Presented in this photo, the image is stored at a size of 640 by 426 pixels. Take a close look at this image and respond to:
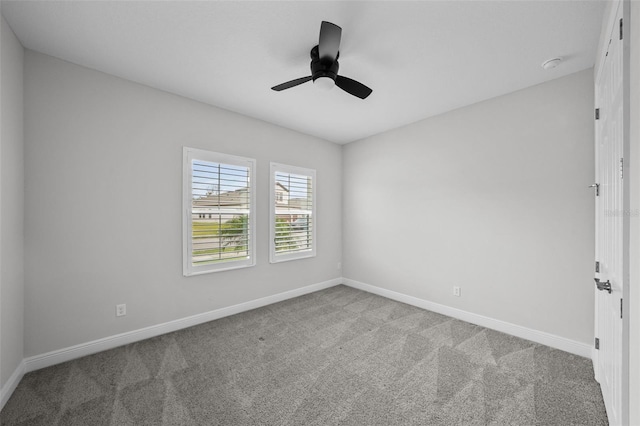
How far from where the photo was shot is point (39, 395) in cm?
190

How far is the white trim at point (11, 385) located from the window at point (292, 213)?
2476 mm

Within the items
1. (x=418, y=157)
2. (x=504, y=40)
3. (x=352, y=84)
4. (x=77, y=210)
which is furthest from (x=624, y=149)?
(x=77, y=210)

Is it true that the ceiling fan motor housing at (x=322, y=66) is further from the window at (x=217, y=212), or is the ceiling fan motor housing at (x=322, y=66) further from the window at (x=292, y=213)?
the window at (x=292, y=213)

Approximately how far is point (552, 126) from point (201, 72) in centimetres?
347

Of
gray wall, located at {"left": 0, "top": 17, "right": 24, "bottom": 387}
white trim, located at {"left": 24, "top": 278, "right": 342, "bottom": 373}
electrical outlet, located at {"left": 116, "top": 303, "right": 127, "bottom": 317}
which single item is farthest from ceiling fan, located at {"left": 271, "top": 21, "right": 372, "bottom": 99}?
white trim, located at {"left": 24, "top": 278, "right": 342, "bottom": 373}

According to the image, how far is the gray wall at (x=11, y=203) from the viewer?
182 cm

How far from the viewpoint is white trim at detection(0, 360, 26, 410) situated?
1.80 m

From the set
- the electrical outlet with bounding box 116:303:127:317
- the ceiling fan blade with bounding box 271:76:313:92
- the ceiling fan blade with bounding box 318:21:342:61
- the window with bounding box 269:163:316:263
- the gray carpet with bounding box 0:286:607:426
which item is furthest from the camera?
the window with bounding box 269:163:316:263

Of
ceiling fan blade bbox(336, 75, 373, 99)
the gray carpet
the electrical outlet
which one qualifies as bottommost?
the gray carpet

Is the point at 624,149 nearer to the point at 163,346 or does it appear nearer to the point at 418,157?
the point at 418,157

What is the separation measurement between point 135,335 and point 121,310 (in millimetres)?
303

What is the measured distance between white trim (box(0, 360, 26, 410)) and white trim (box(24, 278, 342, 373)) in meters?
0.07

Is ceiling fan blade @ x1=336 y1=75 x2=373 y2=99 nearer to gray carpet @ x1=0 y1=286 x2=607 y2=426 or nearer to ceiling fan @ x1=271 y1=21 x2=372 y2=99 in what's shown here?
ceiling fan @ x1=271 y1=21 x2=372 y2=99

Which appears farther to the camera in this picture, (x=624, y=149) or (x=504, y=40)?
(x=504, y=40)
